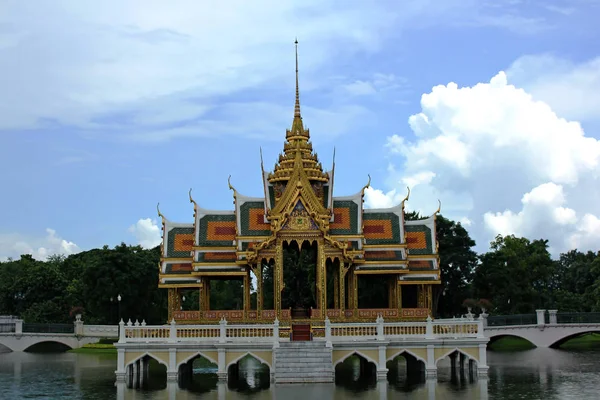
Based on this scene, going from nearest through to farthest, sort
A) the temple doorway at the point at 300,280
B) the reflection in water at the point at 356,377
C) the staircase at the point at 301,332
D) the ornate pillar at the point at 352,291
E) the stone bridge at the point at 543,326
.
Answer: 1. the reflection in water at the point at 356,377
2. the staircase at the point at 301,332
3. the ornate pillar at the point at 352,291
4. the temple doorway at the point at 300,280
5. the stone bridge at the point at 543,326

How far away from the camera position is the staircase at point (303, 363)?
2436cm

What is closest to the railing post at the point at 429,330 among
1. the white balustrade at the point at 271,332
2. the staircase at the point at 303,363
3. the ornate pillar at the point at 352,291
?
the white balustrade at the point at 271,332

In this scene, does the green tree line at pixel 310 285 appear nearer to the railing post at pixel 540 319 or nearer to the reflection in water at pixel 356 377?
the railing post at pixel 540 319

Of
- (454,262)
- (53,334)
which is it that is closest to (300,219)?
(454,262)

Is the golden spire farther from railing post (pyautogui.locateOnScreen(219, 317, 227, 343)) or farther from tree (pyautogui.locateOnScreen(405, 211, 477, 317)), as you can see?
tree (pyautogui.locateOnScreen(405, 211, 477, 317))

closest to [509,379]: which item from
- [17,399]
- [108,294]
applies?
[17,399]

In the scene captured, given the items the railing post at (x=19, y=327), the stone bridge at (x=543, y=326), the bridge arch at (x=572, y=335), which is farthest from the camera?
the railing post at (x=19, y=327)

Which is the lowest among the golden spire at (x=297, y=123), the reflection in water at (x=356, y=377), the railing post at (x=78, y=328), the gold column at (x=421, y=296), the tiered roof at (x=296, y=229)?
the reflection in water at (x=356, y=377)

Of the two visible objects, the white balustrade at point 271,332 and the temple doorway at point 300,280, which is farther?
the temple doorway at point 300,280

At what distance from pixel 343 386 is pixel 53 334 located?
32.2m

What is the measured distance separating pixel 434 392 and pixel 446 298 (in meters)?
30.9

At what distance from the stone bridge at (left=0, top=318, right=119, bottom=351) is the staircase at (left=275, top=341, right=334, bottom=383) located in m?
27.8

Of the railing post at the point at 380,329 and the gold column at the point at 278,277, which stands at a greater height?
the gold column at the point at 278,277

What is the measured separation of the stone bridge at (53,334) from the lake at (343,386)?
55.9 feet
